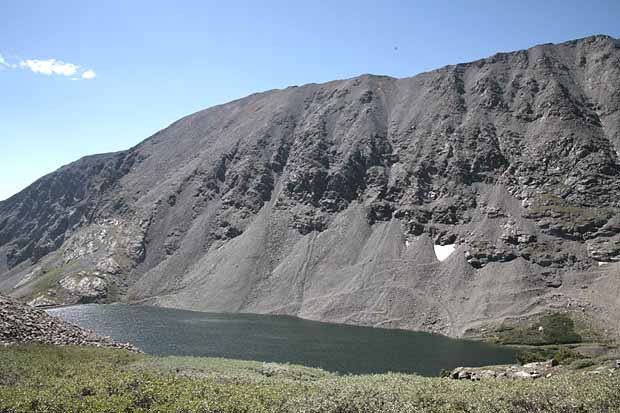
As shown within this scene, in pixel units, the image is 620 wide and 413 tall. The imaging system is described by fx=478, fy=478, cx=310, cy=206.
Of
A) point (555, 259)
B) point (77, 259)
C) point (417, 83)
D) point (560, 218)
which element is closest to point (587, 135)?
point (560, 218)

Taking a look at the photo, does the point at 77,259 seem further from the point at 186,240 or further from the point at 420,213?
the point at 420,213

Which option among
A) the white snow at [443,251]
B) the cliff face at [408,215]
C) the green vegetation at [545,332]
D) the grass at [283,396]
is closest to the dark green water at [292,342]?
the green vegetation at [545,332]

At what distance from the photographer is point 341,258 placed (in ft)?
472

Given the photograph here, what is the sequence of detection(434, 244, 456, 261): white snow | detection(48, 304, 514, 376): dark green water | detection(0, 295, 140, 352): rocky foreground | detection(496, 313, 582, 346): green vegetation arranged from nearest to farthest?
detection(0, 295, 140, 352): rocky foreground, detection(48, 304, 514, 376): dark green water, detection(496, 313, 582, 346): green vegetation, detection(434, 244, 456, 261): white snow

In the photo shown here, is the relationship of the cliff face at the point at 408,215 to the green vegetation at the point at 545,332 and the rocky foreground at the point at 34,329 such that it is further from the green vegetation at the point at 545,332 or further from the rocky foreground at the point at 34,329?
the rocky foreground at the point at 34,329

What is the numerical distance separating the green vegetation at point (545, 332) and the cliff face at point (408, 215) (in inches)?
163

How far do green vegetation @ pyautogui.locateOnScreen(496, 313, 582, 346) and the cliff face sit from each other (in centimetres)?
413

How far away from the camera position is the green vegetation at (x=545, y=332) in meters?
96.6

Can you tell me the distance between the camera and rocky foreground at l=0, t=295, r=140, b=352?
37781mm

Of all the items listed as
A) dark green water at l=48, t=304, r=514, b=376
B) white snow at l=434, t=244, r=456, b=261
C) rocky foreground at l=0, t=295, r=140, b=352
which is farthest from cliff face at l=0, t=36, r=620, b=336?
rocky foreground at l=0, t=295, r=140, b=352

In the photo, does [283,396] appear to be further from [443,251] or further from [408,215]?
[408,215]

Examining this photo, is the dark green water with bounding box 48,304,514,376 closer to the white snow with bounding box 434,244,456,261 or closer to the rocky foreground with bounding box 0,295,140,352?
the rocky foreground with bounding box 0,295,140,352

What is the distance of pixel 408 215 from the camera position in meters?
151

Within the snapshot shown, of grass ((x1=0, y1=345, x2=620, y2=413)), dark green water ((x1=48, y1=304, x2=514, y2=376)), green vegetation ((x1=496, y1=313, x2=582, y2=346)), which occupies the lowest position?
green vegetation ((x1=496, y1=313, x2=582, y2=346))
